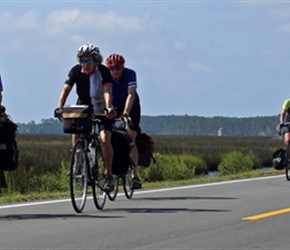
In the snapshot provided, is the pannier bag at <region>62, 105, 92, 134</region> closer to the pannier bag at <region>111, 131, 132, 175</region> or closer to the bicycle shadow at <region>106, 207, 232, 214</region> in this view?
the pannier bag at <region>111, 131, 132, 175</region>

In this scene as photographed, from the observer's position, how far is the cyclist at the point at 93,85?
36.2ft

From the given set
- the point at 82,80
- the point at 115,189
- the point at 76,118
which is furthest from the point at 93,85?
the point at 115,189

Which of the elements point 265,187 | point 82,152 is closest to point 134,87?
point 82,152

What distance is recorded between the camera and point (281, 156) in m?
18.3

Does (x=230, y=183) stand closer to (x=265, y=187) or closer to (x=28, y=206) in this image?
(x=265, y=187)

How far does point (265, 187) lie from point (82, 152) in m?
5.80

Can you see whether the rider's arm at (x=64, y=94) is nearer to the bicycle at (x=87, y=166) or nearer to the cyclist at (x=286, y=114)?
the bicycle at (x=87, y=166)

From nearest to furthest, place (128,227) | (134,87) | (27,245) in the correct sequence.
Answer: (27,245) < (128,227) < (134,87)

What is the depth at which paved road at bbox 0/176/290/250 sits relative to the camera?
827 cm

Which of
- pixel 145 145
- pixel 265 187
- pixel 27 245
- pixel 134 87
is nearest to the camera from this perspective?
pixel 27 245

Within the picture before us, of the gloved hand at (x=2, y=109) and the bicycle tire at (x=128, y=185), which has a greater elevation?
the gloved hand at (x=2, y=109)

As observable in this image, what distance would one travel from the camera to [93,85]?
1116cm

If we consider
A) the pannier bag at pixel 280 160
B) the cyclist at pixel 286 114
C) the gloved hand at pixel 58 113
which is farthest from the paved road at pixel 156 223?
the pannier bag at pixel 280 160

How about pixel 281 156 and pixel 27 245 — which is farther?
pixel 281 156
